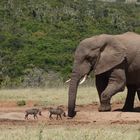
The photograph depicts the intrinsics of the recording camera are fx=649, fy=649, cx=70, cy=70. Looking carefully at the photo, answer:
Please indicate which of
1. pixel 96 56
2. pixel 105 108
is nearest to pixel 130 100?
pixel 105 108

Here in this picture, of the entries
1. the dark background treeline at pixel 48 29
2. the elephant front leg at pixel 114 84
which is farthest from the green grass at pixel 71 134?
the dark background treeline at pixel 48 29

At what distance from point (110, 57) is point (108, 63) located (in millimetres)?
184

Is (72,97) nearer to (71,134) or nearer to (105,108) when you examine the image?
(105,108)

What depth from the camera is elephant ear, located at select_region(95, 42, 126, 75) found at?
687 inches

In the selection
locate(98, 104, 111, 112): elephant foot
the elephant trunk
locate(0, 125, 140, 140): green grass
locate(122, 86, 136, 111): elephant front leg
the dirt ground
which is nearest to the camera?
locate(0, 125, 140, 140): green grass

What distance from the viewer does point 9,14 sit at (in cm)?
6297

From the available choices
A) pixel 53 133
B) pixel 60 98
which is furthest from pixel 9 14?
pixel 53 133

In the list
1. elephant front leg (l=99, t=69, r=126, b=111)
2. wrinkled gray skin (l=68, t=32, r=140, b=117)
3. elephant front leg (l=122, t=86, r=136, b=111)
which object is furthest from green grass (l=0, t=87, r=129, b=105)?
elephant front leg (l=99, t=69, r=126, b=111)

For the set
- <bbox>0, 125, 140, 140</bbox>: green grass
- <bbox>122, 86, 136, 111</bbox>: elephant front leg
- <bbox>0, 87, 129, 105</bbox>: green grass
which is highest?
<bbox>0, 125, 140, 140</bbox>: green grass

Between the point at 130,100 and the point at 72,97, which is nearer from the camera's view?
the point at 72,97

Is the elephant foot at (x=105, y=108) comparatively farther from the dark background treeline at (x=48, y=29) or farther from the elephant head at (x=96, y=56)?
the dark background treeline at (x=48, y=29)

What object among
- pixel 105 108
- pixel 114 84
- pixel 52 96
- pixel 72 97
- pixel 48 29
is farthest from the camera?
pixel 48 29

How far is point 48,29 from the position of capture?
62.1 metres

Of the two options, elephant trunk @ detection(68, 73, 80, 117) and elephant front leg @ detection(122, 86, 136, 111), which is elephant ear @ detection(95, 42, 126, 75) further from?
elephant front leg @ detection(122, 86, 136, 111)
